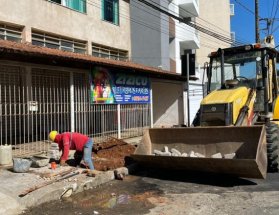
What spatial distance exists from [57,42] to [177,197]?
32.8ft

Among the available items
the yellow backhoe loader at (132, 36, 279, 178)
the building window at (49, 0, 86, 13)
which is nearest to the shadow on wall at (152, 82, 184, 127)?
the building window at (49, 0, 86, 13)

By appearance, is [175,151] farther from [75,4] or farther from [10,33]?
[75,4]

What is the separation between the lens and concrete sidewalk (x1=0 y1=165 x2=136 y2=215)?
4867mm

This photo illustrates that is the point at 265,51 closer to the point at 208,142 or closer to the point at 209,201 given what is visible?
the point at 208,142

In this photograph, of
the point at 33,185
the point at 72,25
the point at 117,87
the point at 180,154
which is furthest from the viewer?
the point at 72,25

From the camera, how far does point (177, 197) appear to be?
5.36 m

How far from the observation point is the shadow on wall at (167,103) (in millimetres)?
17391

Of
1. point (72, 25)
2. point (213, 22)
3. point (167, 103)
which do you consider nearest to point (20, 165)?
point (72, 25)

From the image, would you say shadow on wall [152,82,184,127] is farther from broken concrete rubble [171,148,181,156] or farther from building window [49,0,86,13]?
broken concrete rubble [171,148,181,156]

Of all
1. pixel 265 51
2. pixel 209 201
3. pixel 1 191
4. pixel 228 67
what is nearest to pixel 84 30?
pixel 228 67

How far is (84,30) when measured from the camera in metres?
14.3

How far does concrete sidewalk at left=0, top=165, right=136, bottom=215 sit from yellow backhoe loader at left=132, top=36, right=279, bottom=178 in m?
1.19

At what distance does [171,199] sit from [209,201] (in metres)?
0.67

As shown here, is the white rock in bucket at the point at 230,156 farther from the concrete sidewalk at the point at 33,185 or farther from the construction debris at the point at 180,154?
the concrete sidewalk at the point at 33,185
